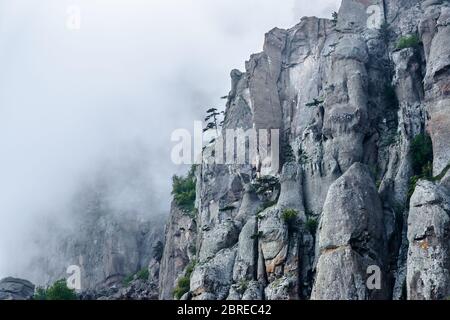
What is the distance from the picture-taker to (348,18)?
349 ft

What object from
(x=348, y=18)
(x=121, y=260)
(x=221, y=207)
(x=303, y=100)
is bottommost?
(x=121, y=260)

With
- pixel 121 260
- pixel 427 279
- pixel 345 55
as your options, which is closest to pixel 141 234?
pixel 121 260

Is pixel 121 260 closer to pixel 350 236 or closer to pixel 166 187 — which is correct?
pixel 166 187

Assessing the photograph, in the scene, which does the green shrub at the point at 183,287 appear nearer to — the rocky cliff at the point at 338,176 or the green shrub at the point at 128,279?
the rocky cliff at the point at 338,176

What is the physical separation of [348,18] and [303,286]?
46778 mm

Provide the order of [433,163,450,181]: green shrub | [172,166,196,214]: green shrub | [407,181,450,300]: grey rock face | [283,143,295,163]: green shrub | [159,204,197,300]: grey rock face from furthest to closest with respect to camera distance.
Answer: [172,166,196,214]: green shrub → [159,204,197,300]: grey rock face → [283,143,295,163]: green shrub → [433,163,450,181]: green shrub → [407,181,450,300]: grey rock face

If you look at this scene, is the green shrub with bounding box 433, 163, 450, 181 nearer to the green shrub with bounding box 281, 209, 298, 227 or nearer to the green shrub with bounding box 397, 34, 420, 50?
the green shrub with bounding box 281, 209, 298, 227

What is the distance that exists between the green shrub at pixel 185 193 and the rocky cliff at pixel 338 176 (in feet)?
5.24

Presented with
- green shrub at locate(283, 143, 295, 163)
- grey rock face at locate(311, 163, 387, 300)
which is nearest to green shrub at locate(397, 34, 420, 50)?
green shrub at locate(283, 143, 295, 163)

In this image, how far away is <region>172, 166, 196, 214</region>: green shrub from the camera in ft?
387

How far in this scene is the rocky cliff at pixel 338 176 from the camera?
67.4 metres

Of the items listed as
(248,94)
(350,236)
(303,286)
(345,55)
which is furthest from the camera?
(248,94)

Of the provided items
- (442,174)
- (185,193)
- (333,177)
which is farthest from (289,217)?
(185,193)

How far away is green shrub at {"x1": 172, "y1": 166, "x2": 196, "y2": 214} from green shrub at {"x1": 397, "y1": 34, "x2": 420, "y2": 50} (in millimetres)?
40509
